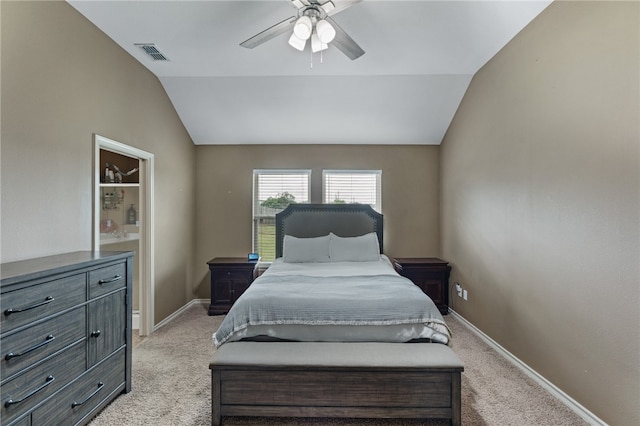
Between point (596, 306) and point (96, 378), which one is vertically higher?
point (596, 306)

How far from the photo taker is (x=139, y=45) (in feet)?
10.2

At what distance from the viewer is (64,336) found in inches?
74.2

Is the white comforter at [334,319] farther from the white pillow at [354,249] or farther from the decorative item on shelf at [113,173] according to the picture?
the decorative item on shelf at [113,173]

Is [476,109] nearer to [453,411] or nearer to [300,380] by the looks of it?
[453,411]

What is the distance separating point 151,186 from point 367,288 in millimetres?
2763

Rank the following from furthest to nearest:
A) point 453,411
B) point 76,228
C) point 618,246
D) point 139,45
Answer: point 139,45 < point 76,228 < point 453,411 < point 618,246

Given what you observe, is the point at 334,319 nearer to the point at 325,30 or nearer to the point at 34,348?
the point at 34,348

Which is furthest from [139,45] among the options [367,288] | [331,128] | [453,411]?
[453,411]

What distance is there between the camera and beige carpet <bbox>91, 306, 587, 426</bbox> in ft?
7.07

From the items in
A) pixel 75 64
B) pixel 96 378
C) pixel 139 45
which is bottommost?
pixel 96 378

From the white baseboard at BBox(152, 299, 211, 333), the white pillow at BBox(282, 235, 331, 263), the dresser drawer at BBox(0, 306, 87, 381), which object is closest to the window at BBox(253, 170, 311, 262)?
the white pillow at BBox(282, 235, 331, 263)

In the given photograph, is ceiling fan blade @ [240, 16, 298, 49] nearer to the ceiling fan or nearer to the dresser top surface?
the ceiling fan

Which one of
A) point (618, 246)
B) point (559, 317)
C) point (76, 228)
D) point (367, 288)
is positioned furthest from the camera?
point (367, 288)

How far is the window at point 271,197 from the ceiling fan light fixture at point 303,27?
2918 millimetres
